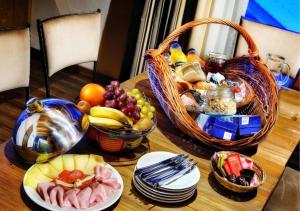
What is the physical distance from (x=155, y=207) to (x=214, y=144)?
366 millimetres

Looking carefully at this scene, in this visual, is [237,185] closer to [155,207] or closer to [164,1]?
[155,207]

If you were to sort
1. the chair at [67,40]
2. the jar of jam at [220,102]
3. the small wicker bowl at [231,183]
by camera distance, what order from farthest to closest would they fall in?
the chair at [67,40], the jar of jam at [220,102], the small wicker bowl at [231,183]

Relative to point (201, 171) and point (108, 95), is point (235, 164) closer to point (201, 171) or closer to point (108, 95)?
point (201, 171)

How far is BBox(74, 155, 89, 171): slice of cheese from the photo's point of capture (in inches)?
40.7

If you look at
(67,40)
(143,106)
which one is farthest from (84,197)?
(67,40)

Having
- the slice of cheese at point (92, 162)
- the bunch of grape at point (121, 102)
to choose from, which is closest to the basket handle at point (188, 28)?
the bunch of grape at point (121, 102)

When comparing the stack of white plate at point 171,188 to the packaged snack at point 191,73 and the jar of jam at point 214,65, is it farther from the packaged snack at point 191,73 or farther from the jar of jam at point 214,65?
the jar of jam at point 214,65

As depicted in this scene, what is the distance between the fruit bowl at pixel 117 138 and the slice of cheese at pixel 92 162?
0.23ft

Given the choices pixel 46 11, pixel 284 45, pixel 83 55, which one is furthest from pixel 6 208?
pixel 46 11

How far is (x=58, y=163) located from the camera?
1.02 m

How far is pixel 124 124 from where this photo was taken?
112 centimetres

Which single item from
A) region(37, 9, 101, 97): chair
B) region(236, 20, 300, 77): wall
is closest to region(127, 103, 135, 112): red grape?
region(37, 9, 101, 97): chair

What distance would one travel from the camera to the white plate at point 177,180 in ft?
3.31

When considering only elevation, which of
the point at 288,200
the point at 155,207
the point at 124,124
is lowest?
the point at 288,200
